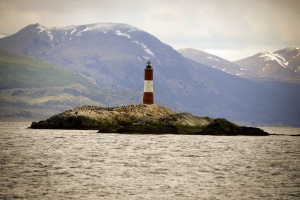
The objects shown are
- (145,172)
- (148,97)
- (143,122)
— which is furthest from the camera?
(148,97)

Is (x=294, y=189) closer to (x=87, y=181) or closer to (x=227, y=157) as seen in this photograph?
(x=87, y=181)

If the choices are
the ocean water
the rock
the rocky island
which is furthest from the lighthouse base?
the ocean water

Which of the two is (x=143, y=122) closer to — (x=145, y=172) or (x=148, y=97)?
(x=148, y=97)

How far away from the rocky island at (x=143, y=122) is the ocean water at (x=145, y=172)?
34.4 m

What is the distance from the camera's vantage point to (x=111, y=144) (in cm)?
10806

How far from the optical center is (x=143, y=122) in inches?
5536

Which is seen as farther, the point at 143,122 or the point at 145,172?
the point at 143,122

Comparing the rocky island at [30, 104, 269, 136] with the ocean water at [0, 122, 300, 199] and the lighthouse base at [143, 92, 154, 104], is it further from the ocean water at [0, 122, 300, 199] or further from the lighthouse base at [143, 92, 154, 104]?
the ocean water at [0, 122, 300, 199]

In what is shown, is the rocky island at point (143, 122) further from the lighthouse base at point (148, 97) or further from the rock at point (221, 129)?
the lighthouse base at point (148, 97)

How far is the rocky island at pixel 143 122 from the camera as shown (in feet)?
458

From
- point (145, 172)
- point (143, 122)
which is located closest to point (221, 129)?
point (143, 122)

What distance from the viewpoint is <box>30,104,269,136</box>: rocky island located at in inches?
5502

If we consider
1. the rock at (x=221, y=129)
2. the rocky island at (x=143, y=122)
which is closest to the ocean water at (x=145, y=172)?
the rocky island at (x=143, y=122)

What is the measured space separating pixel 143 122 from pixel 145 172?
73.6m
